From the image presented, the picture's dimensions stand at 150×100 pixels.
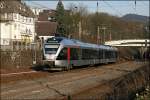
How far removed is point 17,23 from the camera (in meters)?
89.5

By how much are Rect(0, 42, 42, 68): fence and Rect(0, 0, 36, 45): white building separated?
31.5 m

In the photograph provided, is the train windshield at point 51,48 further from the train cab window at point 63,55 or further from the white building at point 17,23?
the white building at point 17,23

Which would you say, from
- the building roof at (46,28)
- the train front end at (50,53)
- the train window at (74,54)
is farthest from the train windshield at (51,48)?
the building roof at (46,28)

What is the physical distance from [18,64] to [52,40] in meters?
7.45

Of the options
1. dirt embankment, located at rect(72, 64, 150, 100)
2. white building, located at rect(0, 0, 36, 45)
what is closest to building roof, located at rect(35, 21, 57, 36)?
white building, located at rect(0, 0, 36, 45)

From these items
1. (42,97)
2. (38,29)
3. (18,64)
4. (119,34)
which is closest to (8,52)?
(18,64)

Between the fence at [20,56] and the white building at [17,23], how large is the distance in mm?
31465

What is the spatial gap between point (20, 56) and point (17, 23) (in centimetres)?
4310

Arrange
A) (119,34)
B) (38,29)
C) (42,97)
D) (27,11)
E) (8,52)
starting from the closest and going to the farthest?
(42,97)
(8,52)
(27,11)
(38,29)
(119,34)

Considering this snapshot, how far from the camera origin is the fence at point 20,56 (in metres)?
45.0

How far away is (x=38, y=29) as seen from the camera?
104625 mm

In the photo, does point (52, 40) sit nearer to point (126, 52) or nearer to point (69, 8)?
point (69, 8)

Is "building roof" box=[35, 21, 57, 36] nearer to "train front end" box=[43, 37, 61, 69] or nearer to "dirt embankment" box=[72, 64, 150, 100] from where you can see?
"train front end" box=[43, 37, 61, 69]

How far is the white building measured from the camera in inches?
3396
